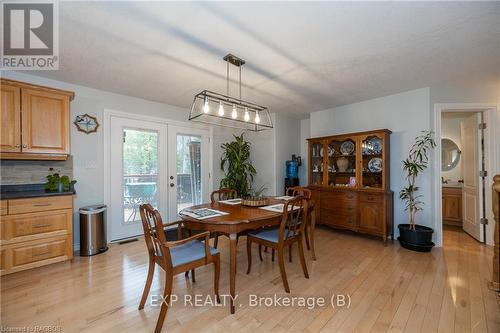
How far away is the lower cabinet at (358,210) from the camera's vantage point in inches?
130

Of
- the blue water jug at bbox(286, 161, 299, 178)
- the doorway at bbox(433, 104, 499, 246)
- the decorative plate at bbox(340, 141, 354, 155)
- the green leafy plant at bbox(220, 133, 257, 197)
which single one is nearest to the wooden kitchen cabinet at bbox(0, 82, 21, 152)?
the green leafy plant at bbox(220, 133, 257, 197)

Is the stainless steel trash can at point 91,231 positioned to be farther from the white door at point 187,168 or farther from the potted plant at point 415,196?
the potted plant at point 415,196

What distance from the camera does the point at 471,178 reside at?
356cm

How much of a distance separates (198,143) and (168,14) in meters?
2.88

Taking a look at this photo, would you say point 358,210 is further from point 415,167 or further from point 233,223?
point 233,223

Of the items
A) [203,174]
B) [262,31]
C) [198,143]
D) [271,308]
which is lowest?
[271,308]

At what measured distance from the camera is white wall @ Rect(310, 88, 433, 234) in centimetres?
326

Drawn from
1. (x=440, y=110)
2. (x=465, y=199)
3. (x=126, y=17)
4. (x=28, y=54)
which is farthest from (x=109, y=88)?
(x=465, y=199)

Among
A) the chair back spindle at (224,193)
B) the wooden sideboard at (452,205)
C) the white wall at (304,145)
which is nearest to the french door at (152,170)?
the chair back spindle at (224,193)

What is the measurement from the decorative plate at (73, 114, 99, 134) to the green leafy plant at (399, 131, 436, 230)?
15.3ft

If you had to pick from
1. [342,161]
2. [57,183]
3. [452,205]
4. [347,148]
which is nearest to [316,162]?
[342,161]

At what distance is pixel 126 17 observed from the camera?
5.64ft

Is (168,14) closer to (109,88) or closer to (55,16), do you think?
(55,16)

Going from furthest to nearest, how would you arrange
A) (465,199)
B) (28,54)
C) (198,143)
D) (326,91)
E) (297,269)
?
(198,143)
(465,199)
(326,91)
(297,269)
(28,54)
